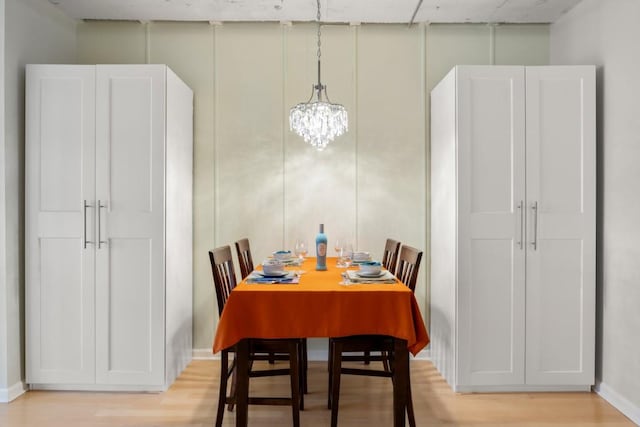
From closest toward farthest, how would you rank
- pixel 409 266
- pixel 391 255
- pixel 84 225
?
pixel 409 266 < pixel 84 225 < pixel 391 255

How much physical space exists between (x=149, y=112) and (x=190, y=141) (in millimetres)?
656

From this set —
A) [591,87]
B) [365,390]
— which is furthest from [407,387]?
[591,87]

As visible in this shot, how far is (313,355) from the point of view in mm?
3844

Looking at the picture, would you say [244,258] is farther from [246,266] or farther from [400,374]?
[400,374]

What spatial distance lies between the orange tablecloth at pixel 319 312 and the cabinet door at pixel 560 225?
4.11 feet

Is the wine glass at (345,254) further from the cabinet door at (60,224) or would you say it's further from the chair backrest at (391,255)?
the cabinet door at (60,224)

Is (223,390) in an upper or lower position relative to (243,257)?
lower

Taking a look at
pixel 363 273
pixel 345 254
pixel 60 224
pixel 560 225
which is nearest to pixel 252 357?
pixel 363 273

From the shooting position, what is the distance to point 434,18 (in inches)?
149

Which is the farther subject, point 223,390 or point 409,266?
point 409,266

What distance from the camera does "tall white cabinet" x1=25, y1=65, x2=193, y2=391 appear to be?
3.15m

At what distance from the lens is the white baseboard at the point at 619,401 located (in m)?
2.77

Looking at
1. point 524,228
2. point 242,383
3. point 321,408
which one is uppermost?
point 524,228

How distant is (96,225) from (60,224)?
0.81 ft
